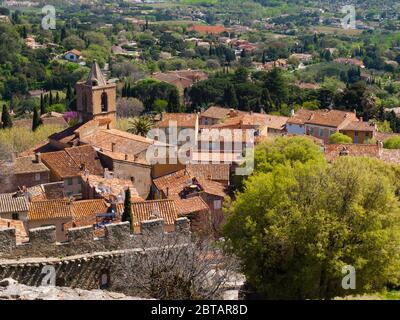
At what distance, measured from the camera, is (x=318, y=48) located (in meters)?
138

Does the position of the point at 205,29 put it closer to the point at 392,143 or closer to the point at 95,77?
the point at 392,143

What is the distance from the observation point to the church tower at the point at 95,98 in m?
38.9

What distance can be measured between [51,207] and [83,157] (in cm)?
964

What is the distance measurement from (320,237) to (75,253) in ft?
19.3

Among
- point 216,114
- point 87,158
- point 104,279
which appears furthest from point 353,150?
point 104,279

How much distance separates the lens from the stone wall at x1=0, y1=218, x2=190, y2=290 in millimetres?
12203

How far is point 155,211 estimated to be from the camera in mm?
21125

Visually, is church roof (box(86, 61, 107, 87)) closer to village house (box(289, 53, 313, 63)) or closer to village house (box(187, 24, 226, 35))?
village house (box(289, 53, 313, 63))

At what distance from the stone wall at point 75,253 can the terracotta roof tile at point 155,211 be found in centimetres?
705

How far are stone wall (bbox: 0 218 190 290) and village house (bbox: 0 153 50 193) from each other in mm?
18053

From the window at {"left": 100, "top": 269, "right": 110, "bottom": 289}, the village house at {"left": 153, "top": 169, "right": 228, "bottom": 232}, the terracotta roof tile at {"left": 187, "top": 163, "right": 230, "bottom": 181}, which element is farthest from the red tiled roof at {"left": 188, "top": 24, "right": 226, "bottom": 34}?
the window at {"left": 100, "top": 269, "right": 110, "bottom": 289}
